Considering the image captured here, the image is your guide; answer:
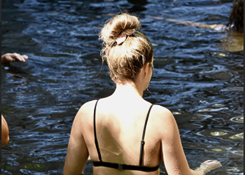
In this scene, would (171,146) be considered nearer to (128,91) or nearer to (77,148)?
(128,91)

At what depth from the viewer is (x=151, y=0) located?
1459cm

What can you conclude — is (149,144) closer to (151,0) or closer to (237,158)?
(237,158)

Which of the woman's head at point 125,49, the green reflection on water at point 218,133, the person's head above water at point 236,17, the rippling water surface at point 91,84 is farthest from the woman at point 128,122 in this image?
the person's head above water at point 236,17

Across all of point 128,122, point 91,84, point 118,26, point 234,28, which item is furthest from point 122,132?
point 234,28

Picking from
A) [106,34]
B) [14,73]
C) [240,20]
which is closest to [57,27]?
[14,73]

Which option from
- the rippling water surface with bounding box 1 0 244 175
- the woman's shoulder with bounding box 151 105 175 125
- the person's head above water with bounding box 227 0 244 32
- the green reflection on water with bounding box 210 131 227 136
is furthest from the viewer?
the person's head above water with bounding box 227 0 244 32

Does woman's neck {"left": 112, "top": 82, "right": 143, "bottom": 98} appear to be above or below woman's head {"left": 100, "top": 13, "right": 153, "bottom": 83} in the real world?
below

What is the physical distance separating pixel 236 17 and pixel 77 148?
25.1ft

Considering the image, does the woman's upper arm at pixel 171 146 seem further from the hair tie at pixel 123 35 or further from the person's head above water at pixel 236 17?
the person's head above water at pixel 236 17

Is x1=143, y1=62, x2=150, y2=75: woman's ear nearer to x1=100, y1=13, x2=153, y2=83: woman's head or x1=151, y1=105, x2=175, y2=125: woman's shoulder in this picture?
x1=100, y1=13, x2=153, y2=83: woman's head

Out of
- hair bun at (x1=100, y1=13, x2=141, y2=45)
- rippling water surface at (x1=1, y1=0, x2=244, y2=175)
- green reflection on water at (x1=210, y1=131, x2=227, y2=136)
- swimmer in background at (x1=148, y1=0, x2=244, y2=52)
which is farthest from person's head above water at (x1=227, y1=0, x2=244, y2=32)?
hair bun at (x1=100, y1=13, x2=141, y2=45)

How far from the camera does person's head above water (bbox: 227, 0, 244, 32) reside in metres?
8.74

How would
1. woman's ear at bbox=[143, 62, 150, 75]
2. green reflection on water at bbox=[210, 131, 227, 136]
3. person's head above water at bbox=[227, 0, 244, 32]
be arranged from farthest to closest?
person's head above water at bbox=[227, 0, 244, 32]
green reflection on water at bbox=[210, 131, 227, 136]
woman's ear at bbox=[143, 62, 150, 75]

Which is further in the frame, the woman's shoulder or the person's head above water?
the person's head above water
